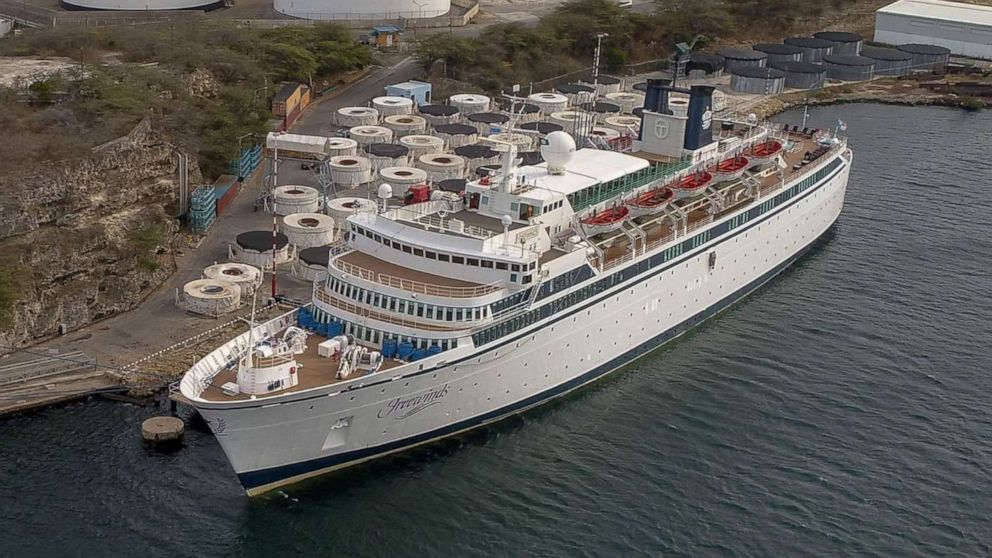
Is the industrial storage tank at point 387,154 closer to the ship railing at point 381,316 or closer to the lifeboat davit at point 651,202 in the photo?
the lifeboat davit at point 651,202

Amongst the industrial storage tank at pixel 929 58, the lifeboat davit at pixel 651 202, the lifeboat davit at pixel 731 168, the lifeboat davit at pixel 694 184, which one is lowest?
the lifeboat davit at pixel 651 202

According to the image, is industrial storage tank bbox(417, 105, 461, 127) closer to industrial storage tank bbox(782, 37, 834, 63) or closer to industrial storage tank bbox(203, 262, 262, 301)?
industrial storage tank bbox(203, 262, 262, 301)

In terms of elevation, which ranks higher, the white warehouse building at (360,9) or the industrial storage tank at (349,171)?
the white warehouse building at (360,9)

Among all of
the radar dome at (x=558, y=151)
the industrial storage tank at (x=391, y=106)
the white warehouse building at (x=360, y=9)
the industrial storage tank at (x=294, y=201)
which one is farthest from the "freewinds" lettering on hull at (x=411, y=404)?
the white warehouse building at (x=360, y=9)

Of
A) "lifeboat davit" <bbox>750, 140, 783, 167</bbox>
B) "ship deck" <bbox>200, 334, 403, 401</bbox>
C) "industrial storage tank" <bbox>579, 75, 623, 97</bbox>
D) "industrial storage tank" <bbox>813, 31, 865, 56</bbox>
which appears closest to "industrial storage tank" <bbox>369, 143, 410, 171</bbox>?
"lifeboat davit" <bbox>750, 140, 783, 167</bbox>

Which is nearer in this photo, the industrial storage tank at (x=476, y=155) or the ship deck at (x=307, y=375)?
the ship deck at (x=307, y=375)

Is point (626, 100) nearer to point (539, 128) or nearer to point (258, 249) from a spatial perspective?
point (539, 128)

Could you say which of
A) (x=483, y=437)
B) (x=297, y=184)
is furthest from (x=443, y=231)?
(x=297, y=184)
